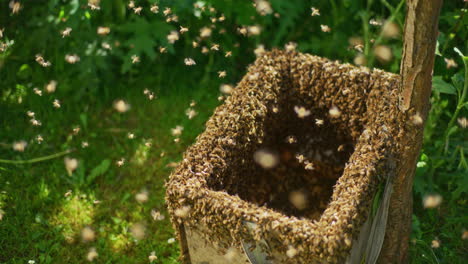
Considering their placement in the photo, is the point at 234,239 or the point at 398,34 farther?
the point at 398,34

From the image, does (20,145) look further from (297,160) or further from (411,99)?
(411,99)

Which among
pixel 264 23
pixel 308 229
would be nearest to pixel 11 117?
pixel 264 23

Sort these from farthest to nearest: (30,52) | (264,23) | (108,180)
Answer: (30,52), (264,23), (108,180)

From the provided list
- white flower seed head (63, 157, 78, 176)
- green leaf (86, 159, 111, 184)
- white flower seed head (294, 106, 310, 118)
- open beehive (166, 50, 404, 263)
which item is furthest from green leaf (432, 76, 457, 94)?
white flower seed head (63, 157, 78, 176)

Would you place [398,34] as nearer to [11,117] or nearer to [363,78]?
[363,78]

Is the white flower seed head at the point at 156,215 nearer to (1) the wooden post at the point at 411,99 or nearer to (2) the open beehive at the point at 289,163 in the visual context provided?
(2) the open beehive at the point at 289,163

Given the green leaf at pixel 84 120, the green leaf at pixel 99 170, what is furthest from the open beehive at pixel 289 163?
the green leaf at pixel 84 120
